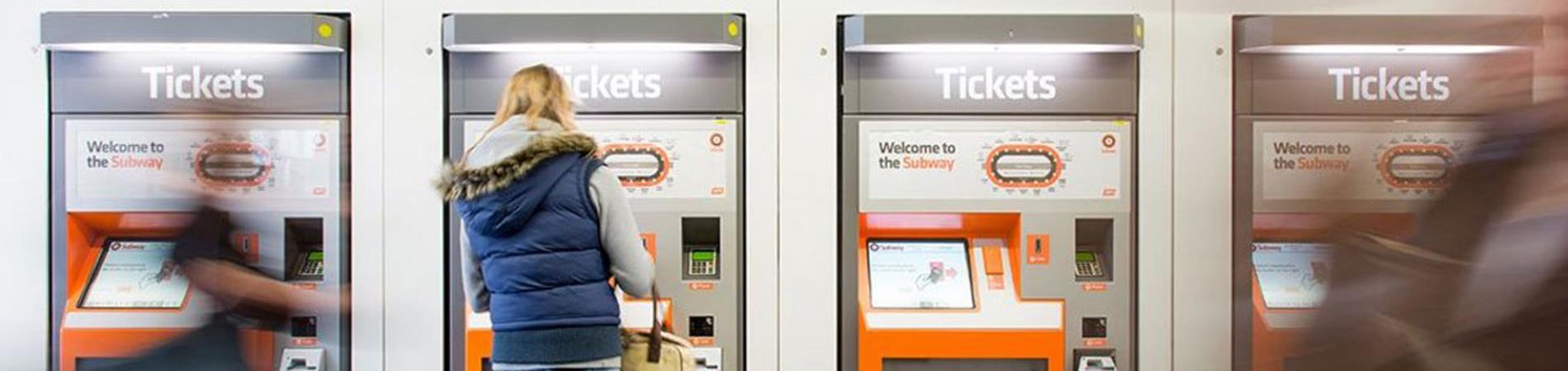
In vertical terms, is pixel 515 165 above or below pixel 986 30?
below

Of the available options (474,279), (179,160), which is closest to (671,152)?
(474,279)

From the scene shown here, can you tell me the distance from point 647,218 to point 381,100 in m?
0.96

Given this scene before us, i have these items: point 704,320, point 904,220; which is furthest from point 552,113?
point 904,220

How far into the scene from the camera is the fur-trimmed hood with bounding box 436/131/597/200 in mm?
2656

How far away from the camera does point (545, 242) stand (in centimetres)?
269

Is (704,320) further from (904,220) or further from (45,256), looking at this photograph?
(45,256)

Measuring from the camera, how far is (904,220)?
12.3 ft

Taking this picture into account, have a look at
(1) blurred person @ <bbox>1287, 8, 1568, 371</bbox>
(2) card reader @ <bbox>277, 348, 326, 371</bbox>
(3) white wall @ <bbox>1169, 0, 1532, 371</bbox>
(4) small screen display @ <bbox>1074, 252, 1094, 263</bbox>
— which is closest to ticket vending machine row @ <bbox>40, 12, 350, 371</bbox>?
(2) card reader @ <bbox>277, 348, 326, 371</bbox>

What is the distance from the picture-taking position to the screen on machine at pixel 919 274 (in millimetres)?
3641

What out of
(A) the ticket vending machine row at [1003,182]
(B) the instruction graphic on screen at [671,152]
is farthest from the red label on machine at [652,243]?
(A) the ticket vending machine row at [1003,182]

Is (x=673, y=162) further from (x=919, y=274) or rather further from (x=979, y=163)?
(x=979, y=163)

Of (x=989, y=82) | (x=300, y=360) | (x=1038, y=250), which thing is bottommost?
(x=300, y=360)

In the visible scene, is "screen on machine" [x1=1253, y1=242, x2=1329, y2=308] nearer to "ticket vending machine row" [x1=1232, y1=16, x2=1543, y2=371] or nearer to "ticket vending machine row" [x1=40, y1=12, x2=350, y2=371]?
"ticket vending machine row" [x1=1232, y1=16, x2=1543, y2=371]

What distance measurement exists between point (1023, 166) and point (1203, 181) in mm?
626
